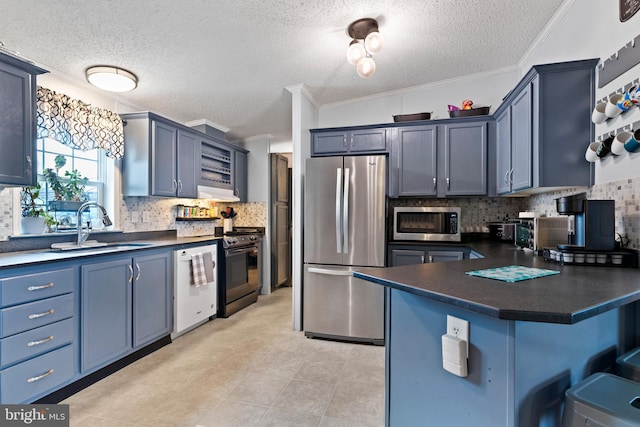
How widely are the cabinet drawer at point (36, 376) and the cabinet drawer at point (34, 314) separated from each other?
0.20 metres

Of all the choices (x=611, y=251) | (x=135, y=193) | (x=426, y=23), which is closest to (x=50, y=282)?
(x=135, y=193)

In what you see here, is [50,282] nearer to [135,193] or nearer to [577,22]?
[135,193]

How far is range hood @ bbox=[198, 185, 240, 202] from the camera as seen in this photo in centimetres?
374

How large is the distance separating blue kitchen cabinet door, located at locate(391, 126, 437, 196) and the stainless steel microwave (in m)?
0.21

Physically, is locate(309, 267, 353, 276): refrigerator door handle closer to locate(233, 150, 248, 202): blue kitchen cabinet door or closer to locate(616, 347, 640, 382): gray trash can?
locate(616, 347, 640, 382): gray trash can

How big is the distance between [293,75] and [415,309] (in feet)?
8.20

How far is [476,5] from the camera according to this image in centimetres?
203

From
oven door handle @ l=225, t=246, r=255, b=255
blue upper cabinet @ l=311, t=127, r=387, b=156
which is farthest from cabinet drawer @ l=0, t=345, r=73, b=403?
blue upper cabinet @ l=311, t=127, r=387, b=156

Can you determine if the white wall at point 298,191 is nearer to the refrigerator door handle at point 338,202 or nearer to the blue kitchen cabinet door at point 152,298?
the refrigerator door handle at point 338,202

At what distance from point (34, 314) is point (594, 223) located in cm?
320

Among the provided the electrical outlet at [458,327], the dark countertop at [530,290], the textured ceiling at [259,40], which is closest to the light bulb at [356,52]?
the textured ceiling at [259,40]

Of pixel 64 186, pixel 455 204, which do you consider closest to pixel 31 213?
pixel 64 186

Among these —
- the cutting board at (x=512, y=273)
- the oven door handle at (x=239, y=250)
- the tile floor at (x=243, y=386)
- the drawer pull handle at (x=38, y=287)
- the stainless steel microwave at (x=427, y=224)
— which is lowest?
the tile floor at (x=243, y=386)

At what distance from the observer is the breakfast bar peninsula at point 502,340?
908 mm
